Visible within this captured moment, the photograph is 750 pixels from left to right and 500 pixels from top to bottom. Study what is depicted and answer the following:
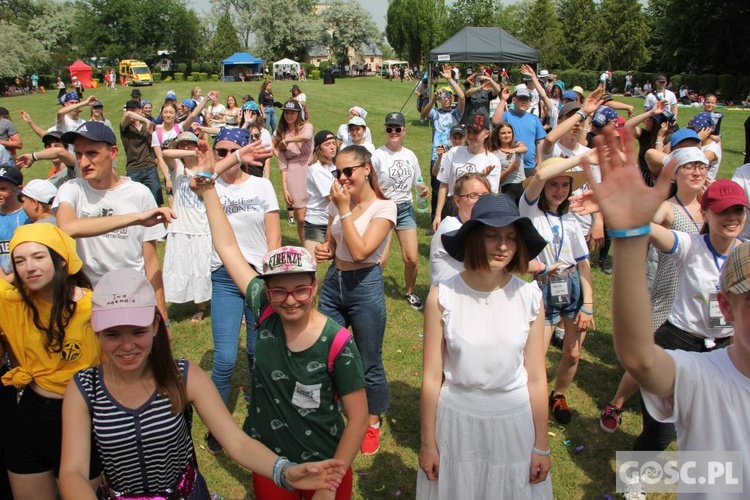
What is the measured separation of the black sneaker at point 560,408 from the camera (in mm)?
4727

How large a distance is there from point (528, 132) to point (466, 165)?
2.28 m

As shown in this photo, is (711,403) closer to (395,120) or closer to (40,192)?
(40,192)

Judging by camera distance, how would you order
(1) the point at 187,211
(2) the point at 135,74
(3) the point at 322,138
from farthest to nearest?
(2) the point at 135,74
(3) the point at 322,138
(1) the point at 187,211

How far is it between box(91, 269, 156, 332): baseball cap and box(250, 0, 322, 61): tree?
90.8 m

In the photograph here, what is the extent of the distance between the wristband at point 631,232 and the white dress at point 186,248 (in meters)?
5.26

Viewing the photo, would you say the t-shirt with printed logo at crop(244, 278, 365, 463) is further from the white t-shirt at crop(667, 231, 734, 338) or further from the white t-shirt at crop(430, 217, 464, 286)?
the white t-shirt at crop(667, 231, 734, 338)

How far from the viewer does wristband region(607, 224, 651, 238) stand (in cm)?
165

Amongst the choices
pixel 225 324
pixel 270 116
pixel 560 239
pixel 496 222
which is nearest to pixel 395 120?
pixel 560 239

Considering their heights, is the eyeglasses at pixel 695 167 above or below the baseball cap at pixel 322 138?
below

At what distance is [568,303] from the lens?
14.5 ft

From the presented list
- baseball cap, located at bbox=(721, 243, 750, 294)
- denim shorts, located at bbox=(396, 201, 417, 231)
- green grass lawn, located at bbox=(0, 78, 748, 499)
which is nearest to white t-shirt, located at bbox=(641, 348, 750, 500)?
baseball cap, located at bbox=(721, 243, 750, 294)

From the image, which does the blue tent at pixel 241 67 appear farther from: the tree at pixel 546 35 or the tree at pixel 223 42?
the tree at pixel 546 35

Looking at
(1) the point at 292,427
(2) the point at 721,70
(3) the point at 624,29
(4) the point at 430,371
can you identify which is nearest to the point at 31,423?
(1) the point at 292,427

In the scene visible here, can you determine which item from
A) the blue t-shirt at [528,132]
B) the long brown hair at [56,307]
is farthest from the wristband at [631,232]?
the blue t-shirt at [528,132]
